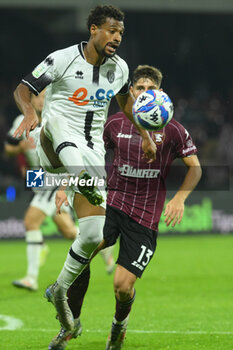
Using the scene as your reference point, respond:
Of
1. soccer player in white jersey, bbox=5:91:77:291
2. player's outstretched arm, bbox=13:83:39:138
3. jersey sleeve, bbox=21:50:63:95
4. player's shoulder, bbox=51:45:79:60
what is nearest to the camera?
player's outstretched arm, bbox=13:83:39:138

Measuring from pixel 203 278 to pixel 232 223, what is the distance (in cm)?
604

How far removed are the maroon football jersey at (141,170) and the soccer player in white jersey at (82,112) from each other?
0.41m

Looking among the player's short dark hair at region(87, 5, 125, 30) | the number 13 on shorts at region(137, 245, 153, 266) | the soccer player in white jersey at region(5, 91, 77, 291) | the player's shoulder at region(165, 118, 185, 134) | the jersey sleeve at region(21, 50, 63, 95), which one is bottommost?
the soccer player in white jersey at region(5, 91, 77, 291)

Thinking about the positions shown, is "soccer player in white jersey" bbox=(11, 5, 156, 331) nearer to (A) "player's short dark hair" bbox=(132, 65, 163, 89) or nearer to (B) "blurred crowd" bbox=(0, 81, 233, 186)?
(A) "player's short dark hair" bbox=(132, 65, 163, 89)

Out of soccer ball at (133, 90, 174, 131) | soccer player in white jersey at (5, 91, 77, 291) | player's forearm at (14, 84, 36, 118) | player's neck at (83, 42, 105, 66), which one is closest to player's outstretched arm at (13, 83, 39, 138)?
player's forearm at (14, 84, 36, 118)

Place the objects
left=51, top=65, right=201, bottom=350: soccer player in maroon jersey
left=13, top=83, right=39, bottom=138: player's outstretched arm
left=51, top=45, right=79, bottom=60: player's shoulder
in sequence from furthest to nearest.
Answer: left=51, top=65, right=201, bottom=350: soccer player in maroon jersey, left=51, top=45, right=79, bottom=60: player's shoulder, left=13, top=83, right=39, bottom=138: player's outstretched arm

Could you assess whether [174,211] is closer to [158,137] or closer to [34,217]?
[158,137]

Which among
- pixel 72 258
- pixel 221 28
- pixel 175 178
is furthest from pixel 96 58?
pixel 221 28

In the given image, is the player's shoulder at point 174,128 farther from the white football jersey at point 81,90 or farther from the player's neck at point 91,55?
the player's neck at point 91,55

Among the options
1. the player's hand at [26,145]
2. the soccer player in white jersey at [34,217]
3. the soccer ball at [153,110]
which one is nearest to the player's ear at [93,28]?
the soccer ball at [153,110]

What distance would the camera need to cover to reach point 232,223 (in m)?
16.2

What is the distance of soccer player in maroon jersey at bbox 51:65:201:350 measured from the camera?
19.1 feet

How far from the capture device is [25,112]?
507cm

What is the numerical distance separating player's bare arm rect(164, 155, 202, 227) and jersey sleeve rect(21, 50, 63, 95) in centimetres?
126
